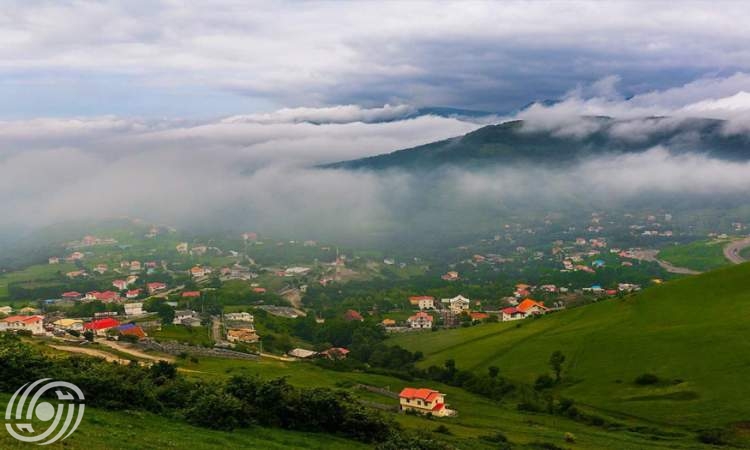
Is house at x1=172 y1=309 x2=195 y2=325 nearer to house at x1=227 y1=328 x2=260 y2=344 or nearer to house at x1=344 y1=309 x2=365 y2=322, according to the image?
house at x1=227 y1=328 x2=260 y2=344

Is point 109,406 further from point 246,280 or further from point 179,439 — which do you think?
point 246,280

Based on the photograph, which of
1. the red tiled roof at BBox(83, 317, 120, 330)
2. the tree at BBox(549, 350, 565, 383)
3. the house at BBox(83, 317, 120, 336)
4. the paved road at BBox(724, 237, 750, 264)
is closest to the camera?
the tree at BBox(549, 350, 565, 383)

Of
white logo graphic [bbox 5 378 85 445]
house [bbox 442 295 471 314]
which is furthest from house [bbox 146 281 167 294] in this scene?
white logo graphic [bbox 5 378 85 445]

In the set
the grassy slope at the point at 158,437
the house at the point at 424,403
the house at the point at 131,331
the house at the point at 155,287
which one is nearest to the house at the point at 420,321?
the house at the point at 131,331

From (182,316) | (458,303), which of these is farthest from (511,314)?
(182,316)

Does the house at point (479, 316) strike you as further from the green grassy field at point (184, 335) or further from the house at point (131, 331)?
the house at point (131, 331)
